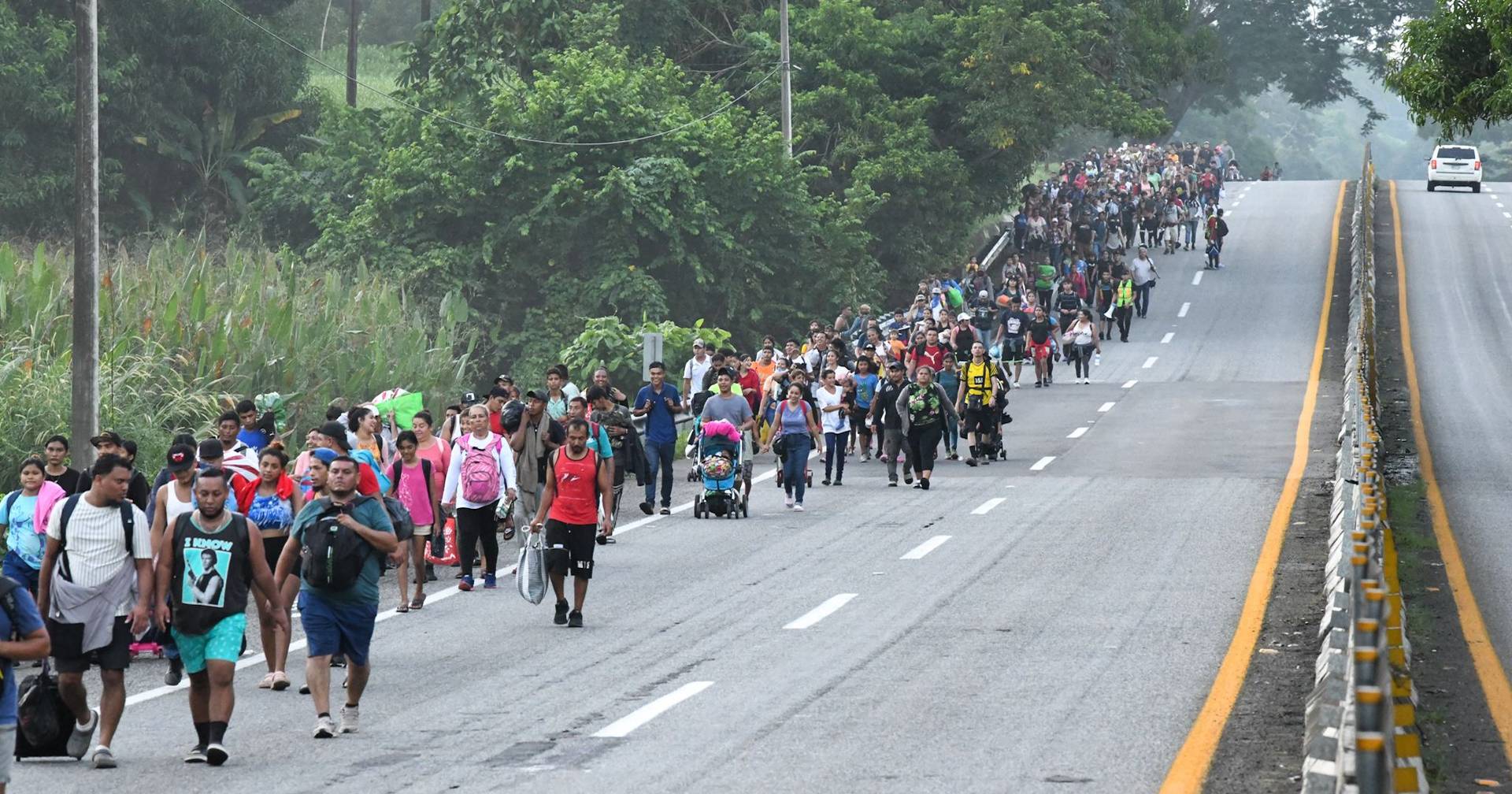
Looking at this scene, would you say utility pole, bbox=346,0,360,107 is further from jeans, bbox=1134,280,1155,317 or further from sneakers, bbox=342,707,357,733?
sneakers, bbox=342,707,357,733

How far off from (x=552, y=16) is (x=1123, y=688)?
3718 cm

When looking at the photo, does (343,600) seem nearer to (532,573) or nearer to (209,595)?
(209,595)

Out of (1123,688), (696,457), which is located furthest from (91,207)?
→ (1123,688)

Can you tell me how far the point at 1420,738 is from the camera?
11055 mm

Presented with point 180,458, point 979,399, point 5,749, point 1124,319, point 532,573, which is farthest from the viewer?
point 1124,319

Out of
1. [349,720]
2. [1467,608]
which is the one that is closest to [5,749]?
[349,720]

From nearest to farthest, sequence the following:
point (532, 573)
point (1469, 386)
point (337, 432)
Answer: point (337, 432)
point (532, 573)
point (1469, 386)

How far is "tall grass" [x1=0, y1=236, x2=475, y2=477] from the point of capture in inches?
827

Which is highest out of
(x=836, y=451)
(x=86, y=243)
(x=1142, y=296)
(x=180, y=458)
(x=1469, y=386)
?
(x=86, y=243)

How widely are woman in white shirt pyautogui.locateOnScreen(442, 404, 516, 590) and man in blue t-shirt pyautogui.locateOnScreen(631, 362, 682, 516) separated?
550 cm

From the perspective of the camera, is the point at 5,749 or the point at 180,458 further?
the point at 180,458

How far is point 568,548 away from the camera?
1510cm

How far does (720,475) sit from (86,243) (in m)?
7.02

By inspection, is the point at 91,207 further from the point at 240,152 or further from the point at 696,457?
the point at 240,152
